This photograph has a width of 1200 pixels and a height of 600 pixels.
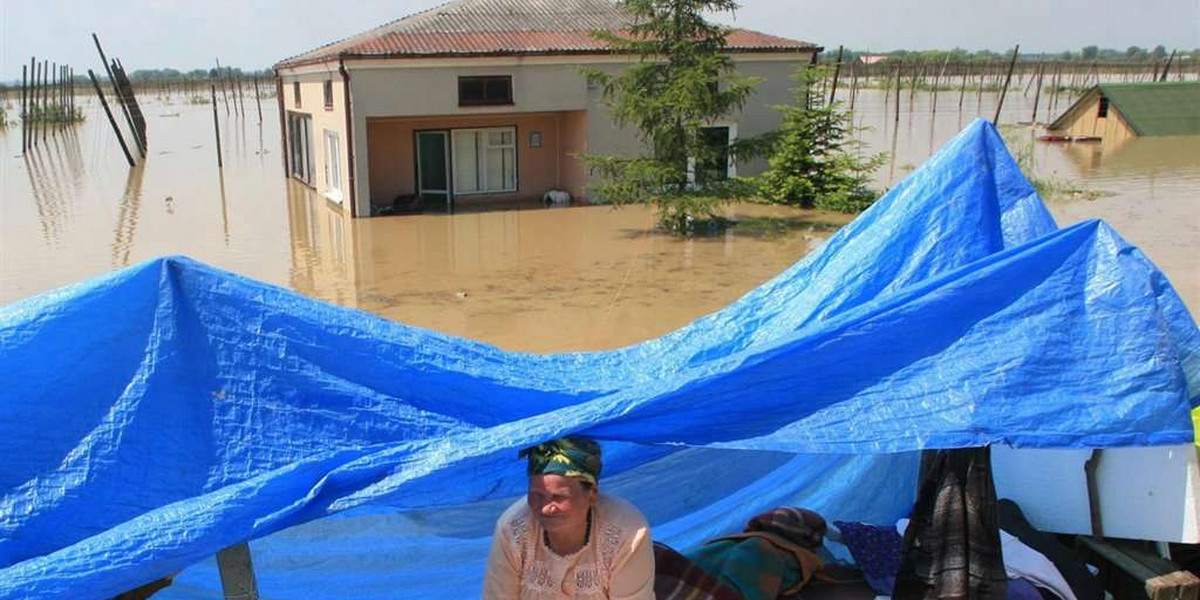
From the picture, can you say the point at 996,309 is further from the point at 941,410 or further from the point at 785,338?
the point at 785,338

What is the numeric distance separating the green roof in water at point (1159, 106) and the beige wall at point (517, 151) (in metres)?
19.0

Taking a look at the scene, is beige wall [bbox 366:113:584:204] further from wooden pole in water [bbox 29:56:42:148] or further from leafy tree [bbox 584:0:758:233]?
wooden pole in water [bbox 29:56:42:148]

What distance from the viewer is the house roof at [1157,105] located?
88.5 ft

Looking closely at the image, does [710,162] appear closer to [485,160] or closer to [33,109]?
[485,160]

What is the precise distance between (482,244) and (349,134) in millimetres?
3647

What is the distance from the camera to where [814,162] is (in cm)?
1727

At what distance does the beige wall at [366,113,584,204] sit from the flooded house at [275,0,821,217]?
0.02 meters

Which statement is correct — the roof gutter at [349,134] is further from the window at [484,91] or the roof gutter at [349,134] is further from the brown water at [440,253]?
the window at [484,91]

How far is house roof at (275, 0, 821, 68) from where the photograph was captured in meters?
16.0

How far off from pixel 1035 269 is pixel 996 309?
16cm

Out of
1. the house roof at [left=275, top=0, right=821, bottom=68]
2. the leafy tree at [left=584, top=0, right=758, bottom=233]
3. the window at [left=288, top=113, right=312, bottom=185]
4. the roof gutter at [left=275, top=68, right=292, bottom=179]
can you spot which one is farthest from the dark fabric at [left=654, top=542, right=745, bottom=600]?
the roof gutter at [left=275, top=68, right=292, bottom=179]

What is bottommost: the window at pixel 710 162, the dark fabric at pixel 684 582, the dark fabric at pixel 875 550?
the dark fabric at pixel 875 550

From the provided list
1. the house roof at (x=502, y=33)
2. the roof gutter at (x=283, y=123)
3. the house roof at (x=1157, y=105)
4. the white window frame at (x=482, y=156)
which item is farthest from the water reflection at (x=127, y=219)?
the house roof at (x=1157, y=105)

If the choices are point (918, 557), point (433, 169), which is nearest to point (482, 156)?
point (433, 169)
